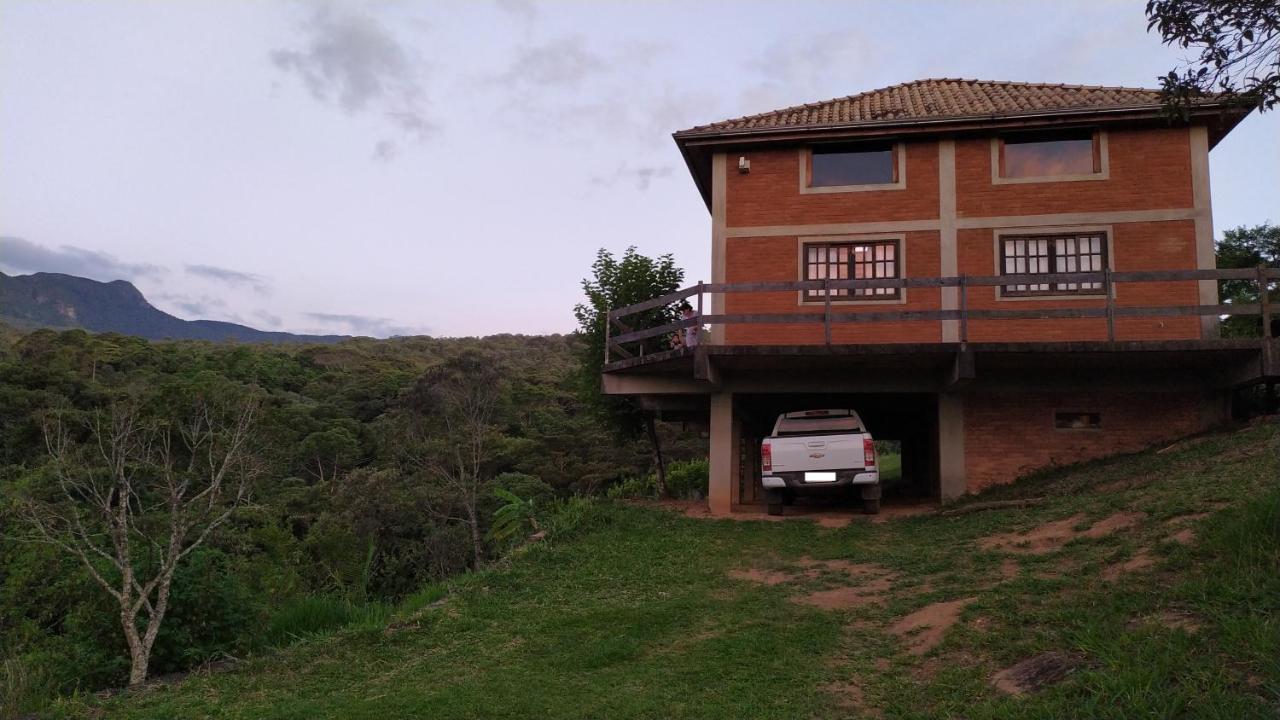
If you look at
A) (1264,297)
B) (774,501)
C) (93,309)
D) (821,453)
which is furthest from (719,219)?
(93,309)

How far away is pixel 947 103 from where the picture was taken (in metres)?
16.2

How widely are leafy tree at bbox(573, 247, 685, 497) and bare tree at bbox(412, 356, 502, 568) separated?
37.8 feet

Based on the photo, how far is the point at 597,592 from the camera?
916 cm

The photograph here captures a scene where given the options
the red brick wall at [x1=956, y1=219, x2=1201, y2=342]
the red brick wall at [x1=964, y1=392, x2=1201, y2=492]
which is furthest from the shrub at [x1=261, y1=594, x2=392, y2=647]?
the red brick wall at [x1=956, y1=219, x2=1201, y2=342]

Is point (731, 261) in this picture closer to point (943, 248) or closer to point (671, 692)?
point (943, 248)

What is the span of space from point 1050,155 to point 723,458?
826 centimetres

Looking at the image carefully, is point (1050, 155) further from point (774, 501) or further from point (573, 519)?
point (573, 519)

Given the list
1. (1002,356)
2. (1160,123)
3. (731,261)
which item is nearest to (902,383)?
(1002,356)

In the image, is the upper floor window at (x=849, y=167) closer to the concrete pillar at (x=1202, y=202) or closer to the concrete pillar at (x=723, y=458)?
the concrete pillar at (x=723, y=458)

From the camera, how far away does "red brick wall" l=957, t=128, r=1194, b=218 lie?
48.1ft

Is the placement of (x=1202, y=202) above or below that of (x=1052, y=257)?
above

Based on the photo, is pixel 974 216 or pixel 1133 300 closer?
pixel 1133 300

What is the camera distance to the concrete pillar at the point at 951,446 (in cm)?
1451

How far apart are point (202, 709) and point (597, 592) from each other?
4.06 m
